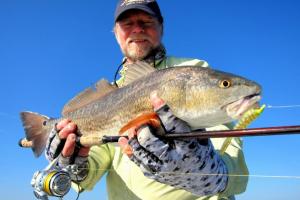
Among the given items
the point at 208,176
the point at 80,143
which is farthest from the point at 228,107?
the point at 80,143

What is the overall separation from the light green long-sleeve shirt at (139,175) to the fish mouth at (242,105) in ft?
3.59

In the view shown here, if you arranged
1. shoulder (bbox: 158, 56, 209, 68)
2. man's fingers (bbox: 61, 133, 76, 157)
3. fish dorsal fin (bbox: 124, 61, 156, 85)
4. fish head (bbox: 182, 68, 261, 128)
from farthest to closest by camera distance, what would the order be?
1. shoulder (bbox: 158, 56, 209, 68)
2. man's fingers (bbox: 61, 133, 76, 157)
3. fish dorsal fin (bbox: 124, 61, 156, 85)
4. fish head (bbox: 182, 68, 261, 128)

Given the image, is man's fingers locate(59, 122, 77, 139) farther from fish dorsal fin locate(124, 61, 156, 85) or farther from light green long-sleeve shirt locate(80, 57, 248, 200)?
fish dorsal fin locate(124, 61, 156, 85)

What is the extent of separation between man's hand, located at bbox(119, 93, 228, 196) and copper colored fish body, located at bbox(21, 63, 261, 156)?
20 cm

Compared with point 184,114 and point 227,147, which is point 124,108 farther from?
point 227,147

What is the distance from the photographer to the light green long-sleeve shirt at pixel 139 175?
17.0 ft

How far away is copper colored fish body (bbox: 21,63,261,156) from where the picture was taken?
422 centimetres

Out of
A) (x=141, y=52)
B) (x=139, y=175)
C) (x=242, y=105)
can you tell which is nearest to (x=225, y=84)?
(x=242, y=105)

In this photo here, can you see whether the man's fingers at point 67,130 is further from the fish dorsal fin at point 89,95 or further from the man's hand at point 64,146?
the fish dorsal fin at point 89,95

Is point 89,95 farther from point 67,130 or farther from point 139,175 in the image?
point 139,175

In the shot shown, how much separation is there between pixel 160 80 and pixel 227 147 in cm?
144

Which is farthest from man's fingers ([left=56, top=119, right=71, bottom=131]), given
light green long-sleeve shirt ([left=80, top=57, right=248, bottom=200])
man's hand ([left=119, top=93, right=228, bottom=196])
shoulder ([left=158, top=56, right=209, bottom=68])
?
shoulder ([left=158, top=56, right=209, bottom=68])

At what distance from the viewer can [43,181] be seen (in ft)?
17.7

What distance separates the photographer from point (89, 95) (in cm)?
606
